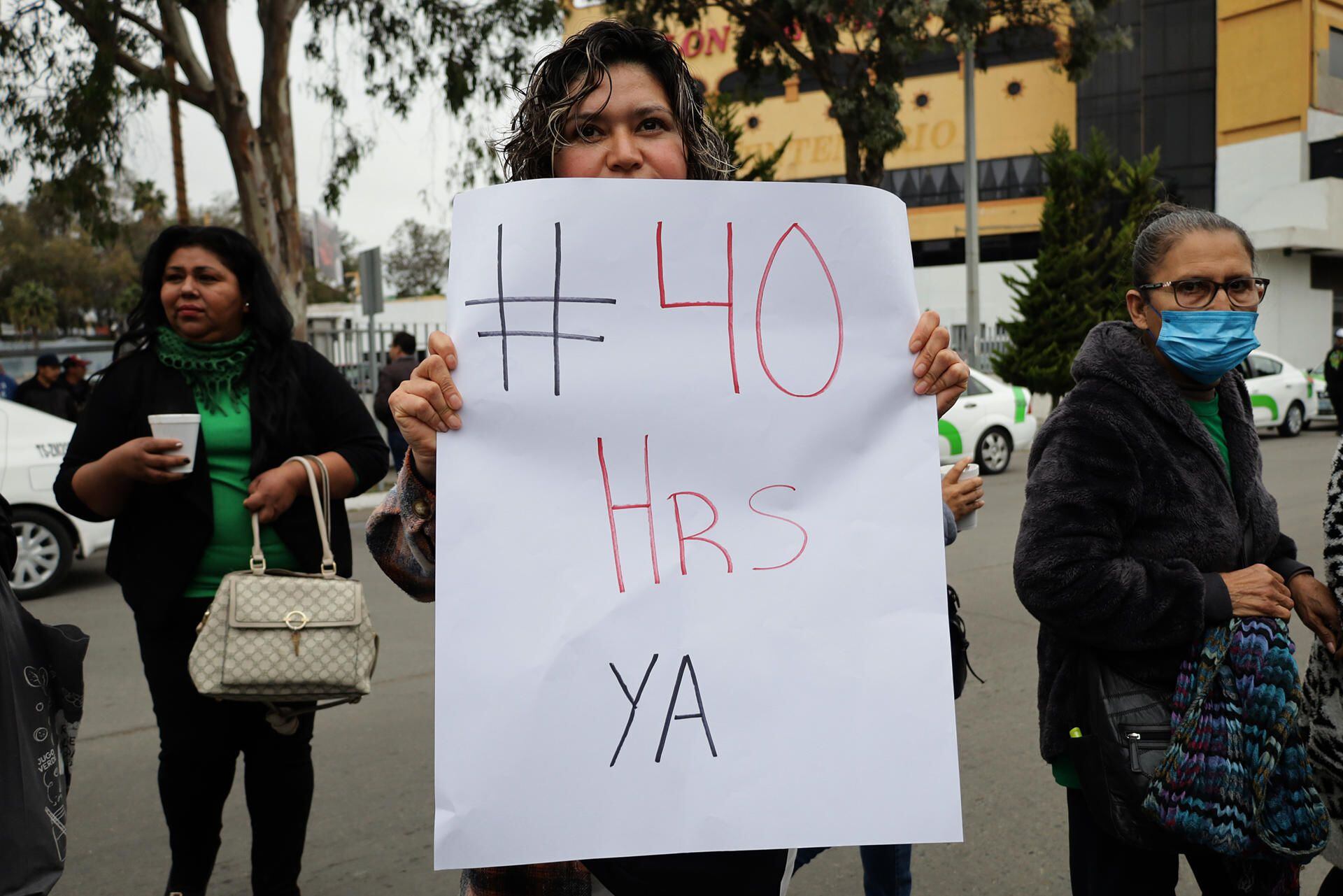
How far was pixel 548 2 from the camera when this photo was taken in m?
12.6

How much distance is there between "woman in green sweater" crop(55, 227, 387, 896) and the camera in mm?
2732

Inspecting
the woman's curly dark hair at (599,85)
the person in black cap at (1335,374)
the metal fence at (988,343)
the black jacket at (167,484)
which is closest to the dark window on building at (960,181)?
the metal fence at (988,343)

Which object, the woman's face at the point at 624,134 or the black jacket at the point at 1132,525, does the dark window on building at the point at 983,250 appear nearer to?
the black jacket at the point at 1132,525

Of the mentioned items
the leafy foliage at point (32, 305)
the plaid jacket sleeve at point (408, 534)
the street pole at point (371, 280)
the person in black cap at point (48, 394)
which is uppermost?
the leafy foliage at point (32, 305)

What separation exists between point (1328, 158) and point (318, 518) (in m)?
36.0

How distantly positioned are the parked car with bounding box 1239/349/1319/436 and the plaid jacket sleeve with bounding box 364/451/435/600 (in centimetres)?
1938

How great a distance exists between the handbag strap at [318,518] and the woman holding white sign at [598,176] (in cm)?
120

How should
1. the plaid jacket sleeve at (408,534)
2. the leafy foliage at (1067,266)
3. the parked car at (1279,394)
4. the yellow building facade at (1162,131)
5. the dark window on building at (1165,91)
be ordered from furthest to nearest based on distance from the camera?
the dark window on building at (1165,91) < the yellow building facade at (1162,131) < the leafy foliage at (1067,266) < the parked car at (1279,394) < the plaid jacket sleeve at (408,534)

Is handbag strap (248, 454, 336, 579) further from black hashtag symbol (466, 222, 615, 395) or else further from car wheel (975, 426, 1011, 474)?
car wheel (975, 426, 1011, 474)

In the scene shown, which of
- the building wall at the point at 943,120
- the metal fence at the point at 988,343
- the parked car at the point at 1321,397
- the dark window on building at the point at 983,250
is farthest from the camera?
the dark window on building at the point at 983,250

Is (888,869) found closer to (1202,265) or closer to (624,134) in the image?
(1202,265)

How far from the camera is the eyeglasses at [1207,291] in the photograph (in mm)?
2146

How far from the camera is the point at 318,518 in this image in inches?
109

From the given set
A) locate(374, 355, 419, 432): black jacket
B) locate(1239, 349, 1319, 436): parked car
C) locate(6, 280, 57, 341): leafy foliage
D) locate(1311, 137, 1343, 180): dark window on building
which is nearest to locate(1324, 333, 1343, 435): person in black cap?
locate(1239, 349, 1319, 436): parked car
